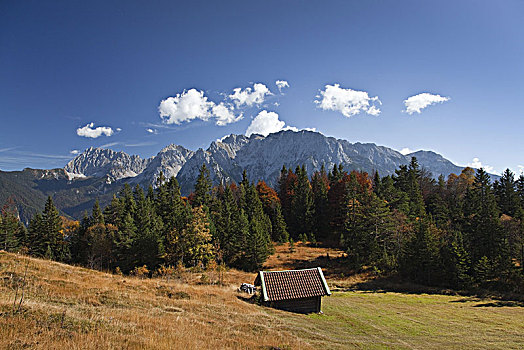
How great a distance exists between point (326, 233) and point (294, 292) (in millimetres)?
47950

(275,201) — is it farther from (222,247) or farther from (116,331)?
(116,331)

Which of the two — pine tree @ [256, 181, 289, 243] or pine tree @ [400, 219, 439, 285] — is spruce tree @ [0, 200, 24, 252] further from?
pine tree @ [400, 219, 439, 285]

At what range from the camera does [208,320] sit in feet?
50.2

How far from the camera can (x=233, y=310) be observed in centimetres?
1961

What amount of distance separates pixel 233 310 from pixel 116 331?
10.6 meters

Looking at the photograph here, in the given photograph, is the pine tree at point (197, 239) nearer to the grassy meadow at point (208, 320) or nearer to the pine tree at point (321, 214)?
the grassy meadow at point (208, 320)

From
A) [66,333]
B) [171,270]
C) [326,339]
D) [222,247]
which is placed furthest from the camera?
[222,247]

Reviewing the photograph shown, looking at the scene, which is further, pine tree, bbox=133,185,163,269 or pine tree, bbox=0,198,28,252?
pine tree, bbox=0,198,28,252

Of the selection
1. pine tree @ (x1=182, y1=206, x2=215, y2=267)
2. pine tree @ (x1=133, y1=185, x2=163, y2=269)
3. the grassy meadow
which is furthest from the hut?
pine tree @ (x1=133, y1=185, x2=163, y2=269)

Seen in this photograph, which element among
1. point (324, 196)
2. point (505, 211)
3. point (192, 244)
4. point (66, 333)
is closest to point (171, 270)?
point (192, 244)

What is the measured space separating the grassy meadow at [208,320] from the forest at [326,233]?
9.41 m

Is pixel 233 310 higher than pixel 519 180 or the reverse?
the reverse

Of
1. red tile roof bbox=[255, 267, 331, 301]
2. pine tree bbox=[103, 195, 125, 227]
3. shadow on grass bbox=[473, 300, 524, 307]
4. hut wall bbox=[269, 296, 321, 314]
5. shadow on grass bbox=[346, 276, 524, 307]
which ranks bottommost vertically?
shadow on grass bbox=[346, 276, 524, 307]

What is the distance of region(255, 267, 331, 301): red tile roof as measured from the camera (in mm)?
23984
